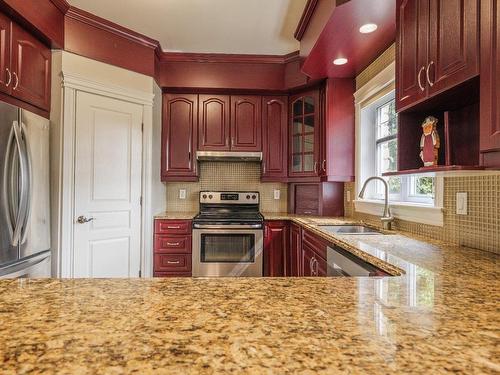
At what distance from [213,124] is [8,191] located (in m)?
2.04

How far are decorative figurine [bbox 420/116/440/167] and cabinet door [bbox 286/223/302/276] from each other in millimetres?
1456

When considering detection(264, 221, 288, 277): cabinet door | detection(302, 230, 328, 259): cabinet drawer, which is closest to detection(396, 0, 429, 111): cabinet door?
detection(302, 230, 328, 259): cabinet drawer

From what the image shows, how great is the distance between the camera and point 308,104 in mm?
3301

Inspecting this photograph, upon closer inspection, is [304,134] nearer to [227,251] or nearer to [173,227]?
[227,251]

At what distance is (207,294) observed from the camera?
78 cm

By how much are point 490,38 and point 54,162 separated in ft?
8.92

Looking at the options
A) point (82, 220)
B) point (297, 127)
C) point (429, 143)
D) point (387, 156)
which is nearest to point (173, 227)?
point (82, 220)

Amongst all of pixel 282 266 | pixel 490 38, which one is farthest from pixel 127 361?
pixel 282 266

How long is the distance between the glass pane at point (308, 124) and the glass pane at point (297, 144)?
117 millimetres

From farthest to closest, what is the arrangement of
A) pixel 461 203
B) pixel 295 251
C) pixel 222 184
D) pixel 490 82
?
1. pixel 222 184
2. pixel 295 251
3. pixel 461 203
4. pixel 490 82

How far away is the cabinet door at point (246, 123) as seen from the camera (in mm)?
3445

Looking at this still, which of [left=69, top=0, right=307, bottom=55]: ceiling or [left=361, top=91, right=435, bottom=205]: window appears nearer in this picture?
[left=361, top=91, right=435, bottom=205]: window

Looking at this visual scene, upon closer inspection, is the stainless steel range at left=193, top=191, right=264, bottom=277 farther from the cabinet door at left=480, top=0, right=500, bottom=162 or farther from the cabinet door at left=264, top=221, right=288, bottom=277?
the cabinet door at left=480, top=0, right=500, bottom=162

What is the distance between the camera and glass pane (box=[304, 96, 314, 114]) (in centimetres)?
327
